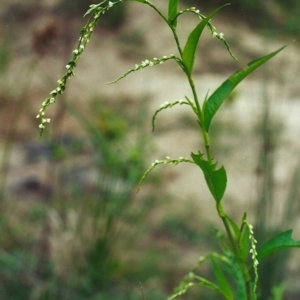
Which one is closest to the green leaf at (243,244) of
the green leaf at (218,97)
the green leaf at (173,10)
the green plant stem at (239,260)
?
the green plant stem at (239,260)

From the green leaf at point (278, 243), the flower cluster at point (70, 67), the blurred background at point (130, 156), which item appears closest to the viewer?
the flower cluster at point (70, 67)

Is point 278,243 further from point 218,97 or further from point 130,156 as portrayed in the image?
point 130,156

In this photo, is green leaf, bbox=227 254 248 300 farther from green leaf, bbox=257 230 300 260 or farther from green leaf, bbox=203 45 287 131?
green leaf, bbox=203 45 287 131

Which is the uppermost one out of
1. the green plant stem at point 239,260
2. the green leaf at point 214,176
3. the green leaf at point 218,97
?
the green leaf at point 218,97

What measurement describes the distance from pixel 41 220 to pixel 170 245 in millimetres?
523

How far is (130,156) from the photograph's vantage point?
7.40ft

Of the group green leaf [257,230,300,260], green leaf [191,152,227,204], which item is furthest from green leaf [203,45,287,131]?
green leaf [257,230,300,260]

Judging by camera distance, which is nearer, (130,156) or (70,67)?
(70,67)

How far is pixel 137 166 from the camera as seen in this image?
2279 millimetres

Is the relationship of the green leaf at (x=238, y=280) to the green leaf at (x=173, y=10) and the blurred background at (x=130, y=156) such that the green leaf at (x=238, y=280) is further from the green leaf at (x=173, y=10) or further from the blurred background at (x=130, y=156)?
the green leaf at (x=173, y=10)

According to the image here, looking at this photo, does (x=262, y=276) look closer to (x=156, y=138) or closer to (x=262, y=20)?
(x=156, y=138)

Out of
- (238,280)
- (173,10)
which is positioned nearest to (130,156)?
(238,280)

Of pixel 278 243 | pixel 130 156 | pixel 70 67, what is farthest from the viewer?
pixel 130 156

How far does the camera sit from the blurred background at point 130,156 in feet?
7.00
